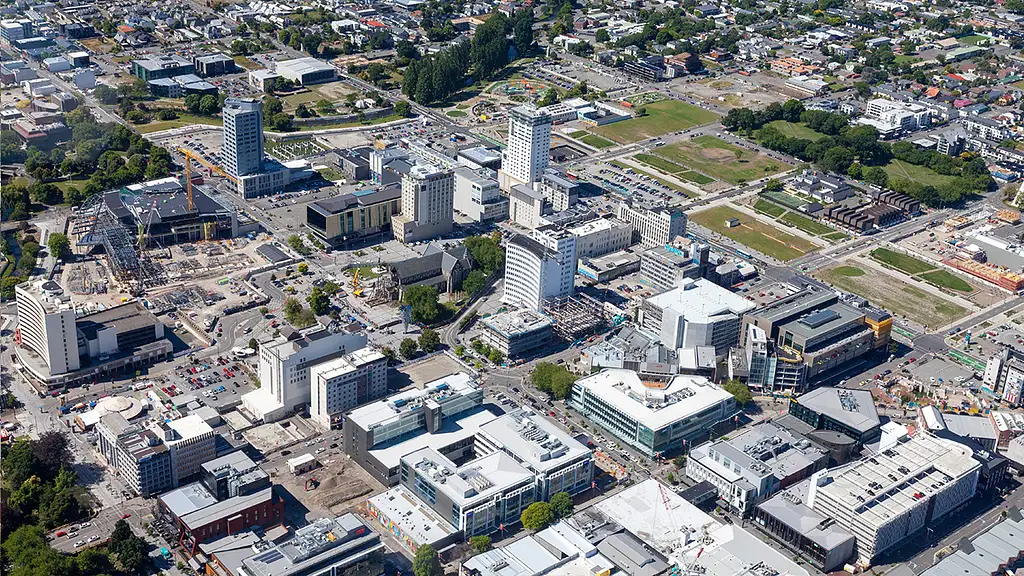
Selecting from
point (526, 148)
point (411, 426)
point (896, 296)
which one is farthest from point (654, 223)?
point (411, 426)

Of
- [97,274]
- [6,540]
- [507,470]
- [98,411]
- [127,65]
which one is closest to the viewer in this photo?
[6,540]

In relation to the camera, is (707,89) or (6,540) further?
(707,89)

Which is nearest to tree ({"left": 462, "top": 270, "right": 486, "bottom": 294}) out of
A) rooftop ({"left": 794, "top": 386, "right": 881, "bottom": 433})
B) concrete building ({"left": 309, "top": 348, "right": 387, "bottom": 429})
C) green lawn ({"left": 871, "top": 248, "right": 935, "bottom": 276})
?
concrete building ({"left": 309, "top": 348, "right": 387, "bottom": 429})

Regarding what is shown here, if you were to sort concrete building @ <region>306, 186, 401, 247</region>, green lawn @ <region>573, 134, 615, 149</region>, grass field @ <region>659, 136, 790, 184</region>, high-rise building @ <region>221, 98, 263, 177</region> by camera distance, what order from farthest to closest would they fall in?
green lawn @ <region>573, 134, 615, 149</region>
grass field @ <region>659, 136, 790, 184</region>
high-rise building @ <region>221, 98, 263, 177</region>
concrete building @ <region>306, 186, 401, 247</region>

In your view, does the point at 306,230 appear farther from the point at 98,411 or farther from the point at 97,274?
the point at 98,411

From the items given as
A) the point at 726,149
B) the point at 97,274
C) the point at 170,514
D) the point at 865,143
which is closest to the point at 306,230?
the point at 97,274

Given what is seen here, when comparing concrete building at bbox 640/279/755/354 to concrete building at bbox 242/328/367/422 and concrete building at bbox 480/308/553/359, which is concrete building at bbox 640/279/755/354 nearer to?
concrete building at bbox 480/308/553/359
